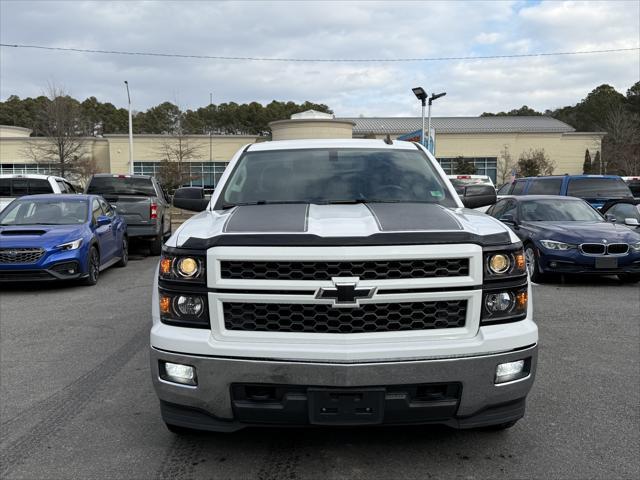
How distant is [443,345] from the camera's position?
2984mm

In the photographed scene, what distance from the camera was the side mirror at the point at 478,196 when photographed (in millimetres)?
5020

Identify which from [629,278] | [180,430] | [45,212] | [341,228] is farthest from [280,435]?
[629,278]

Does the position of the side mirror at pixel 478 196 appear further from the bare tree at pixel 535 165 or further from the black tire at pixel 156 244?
the bare tree at pixel 535 165

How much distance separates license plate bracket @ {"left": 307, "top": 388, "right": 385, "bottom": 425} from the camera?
9.56 feet

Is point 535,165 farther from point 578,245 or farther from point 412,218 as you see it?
point 412,218

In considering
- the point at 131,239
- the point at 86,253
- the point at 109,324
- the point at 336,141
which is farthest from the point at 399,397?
the point at 131,239

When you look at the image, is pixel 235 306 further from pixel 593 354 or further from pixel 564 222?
pixel 564 222

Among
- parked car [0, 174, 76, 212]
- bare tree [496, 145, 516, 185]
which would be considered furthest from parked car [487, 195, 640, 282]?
bare tree [496, 145, 516, 185]

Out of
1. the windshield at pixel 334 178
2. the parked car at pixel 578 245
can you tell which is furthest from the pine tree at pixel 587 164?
the windshield at pixel 334 178

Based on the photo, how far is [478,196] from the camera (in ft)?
16.7

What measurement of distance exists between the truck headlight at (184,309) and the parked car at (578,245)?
7137 mm

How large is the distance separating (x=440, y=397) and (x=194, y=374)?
4.11 feet

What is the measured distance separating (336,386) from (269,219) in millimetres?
1060

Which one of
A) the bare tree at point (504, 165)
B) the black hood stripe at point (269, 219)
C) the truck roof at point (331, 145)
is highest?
the truck roof at point (331, 145)
